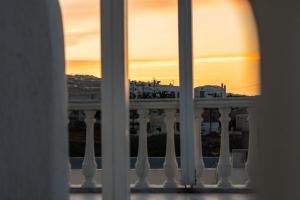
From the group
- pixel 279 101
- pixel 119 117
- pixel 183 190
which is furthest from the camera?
pixel 183 190

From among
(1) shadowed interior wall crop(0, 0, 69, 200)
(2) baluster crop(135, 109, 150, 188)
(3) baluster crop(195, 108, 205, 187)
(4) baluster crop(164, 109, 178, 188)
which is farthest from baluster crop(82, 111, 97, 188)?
(1) shadowed interior wall crop(0, 0, 69, 200)

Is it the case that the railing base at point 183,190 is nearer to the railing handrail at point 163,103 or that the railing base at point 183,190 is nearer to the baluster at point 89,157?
the baluster at point 89,157

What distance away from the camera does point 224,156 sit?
459 centimetres

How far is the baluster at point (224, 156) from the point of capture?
4.54 metres

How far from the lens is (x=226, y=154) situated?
4586 millimetres

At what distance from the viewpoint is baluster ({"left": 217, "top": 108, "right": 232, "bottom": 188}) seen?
4.54 m

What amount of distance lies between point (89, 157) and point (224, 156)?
1.20 m

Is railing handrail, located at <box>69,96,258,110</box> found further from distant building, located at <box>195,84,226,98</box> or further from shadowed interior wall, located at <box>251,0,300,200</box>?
shadowed interior wall, located at <box>251,0,300,200</box>

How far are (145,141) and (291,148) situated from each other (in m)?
3.89

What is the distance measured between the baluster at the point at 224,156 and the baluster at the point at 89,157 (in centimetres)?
112

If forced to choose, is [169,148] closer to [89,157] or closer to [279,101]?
[89,157]

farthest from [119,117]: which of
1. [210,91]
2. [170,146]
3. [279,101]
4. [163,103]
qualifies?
[279,101]

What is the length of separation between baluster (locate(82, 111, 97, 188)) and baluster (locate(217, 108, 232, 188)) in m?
1.12

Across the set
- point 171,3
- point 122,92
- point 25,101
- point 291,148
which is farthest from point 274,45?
point 171,3
